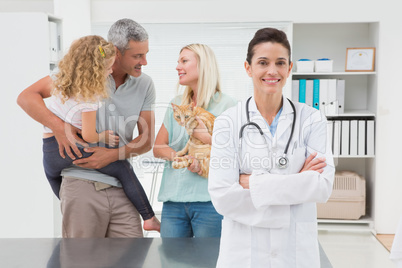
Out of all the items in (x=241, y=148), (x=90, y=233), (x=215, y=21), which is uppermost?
(x=215, y=21)

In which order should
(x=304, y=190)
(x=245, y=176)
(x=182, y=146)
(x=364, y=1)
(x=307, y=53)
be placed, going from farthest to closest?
(x=307, y=53) → (x=364, y=1) → (x=182, y=146) → (x=245, y=176) → (x=304, y=190)

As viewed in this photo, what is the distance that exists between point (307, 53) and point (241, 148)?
10.8ft

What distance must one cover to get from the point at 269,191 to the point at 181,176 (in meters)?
0.91

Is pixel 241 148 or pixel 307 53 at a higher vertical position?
pixel 307 53

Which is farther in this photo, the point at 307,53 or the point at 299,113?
the point at 307,53

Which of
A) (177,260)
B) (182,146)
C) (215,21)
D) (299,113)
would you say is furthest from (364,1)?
(177,260)

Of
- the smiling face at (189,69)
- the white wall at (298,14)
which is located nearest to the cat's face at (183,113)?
the smiling face at (189,69)

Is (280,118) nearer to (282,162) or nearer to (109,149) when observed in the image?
(282,162)

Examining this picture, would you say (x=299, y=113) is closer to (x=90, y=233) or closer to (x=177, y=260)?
(x=177, y=260)

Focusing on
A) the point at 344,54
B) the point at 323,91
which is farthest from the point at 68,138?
the point at 344,54

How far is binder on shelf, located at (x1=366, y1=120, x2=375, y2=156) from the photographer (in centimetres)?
436

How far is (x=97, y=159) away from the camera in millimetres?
2375

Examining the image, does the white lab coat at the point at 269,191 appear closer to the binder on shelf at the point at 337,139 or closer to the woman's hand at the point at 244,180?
the woman's hand at the point at 244,180

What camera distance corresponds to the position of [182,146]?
246cm
